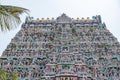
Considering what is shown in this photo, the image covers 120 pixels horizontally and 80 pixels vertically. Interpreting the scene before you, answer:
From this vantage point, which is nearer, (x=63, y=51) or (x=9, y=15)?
(x=9, y=15)

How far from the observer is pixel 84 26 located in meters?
47.2

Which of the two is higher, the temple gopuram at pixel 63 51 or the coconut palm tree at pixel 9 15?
the coconut palm tree at pixel 9 15

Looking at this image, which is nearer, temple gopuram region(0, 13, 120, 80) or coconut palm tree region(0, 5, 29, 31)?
coconut palm tree region(0, 5, 29, 31)

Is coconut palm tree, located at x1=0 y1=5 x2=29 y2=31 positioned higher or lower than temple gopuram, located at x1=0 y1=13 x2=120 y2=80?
higher

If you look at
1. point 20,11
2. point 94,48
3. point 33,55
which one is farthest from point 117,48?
point 20,11

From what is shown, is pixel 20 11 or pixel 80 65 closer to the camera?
pixel 20 11

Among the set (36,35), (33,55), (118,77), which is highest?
(36,35)

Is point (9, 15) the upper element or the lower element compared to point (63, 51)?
upper

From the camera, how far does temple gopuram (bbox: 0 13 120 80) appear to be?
38.4 metres

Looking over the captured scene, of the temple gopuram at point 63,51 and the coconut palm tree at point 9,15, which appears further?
the temple gopuram at point 63,51

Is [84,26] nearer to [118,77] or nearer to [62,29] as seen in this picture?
[62,29]

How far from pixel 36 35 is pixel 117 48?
46.0 feet

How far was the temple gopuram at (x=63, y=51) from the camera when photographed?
38438 mm

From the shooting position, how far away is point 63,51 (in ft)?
134
